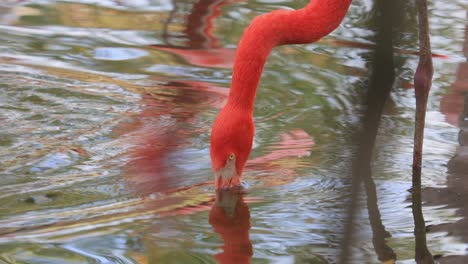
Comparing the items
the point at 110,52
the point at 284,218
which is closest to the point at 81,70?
the point at 110,52

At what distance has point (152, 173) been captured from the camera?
→ 150 inches

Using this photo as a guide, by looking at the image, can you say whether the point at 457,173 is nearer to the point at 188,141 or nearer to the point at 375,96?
the point at 188,141

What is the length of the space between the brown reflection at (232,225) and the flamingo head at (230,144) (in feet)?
0.20

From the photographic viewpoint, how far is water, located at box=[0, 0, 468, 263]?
3016 mm

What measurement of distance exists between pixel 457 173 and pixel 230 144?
0.97 metres

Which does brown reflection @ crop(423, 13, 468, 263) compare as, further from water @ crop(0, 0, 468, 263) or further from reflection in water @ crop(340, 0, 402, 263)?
reflection in water @ crop(340, 0, 402, 263)

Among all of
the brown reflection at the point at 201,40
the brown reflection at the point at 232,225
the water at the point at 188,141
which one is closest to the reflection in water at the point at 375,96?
the water at the point at 188,141

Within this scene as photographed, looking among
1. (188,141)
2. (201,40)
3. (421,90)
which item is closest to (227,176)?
(188,141)

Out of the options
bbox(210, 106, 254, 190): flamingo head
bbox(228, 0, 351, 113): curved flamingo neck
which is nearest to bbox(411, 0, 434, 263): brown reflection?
bbox(228, 0, 351, 113): curved flamingo neck

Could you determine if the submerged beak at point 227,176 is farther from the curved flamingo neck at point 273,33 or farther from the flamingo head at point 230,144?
the curved flamingo neck at point 273,33

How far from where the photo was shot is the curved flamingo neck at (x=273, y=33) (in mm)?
3590

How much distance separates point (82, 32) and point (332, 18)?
2526 mm

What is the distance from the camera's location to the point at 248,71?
141 inches

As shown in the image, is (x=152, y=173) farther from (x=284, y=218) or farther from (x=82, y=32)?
(x=82, y=32)
